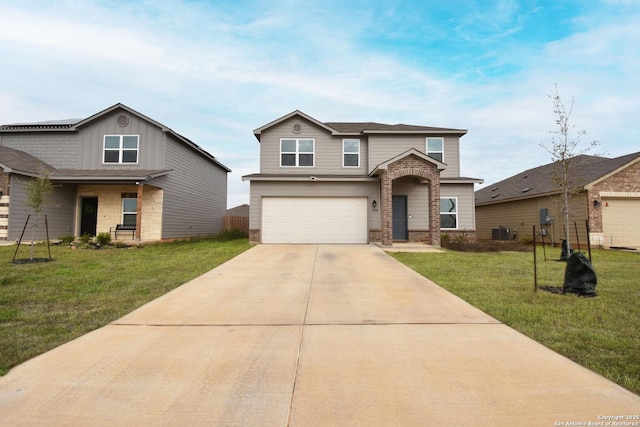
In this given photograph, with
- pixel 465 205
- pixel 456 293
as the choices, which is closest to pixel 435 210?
pixel 465 205

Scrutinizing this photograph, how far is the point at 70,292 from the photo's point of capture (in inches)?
235

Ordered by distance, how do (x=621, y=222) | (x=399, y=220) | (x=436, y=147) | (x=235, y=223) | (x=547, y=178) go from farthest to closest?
(x=235, y=223)
(x=547, y=178)
(x=436, y=147)
(x=399, y=220)
(x=621, y=222)

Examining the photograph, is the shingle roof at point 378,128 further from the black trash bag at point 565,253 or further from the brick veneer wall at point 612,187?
the black trash bag at point 565,253

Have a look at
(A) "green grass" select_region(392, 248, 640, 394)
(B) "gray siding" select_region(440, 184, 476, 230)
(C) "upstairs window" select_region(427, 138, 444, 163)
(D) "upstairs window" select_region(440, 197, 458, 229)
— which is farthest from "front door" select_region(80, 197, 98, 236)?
(B) "gray siding" select_region(440, 184, 476, 230)

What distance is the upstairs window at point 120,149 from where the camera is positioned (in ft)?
52.8

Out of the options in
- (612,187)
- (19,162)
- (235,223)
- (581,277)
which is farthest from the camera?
(235,223)

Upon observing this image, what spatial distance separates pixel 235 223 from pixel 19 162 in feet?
41.2

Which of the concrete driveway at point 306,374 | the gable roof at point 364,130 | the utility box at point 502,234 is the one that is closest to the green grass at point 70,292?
the concrete driveway at point 306,374

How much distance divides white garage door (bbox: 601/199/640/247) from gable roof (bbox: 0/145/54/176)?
81.5ft

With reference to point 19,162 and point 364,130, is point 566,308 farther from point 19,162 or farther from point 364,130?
point 19,162

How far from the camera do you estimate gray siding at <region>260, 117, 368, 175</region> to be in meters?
16.4

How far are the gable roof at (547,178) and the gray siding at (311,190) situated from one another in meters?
7.45

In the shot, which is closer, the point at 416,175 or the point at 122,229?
the point at 416,175

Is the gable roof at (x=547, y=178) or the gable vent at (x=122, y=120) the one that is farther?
the gable vent at (x=122, y=120)
